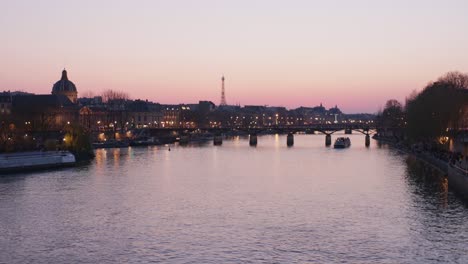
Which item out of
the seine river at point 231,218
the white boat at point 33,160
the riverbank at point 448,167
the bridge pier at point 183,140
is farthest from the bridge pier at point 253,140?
the seine river at point 231,218

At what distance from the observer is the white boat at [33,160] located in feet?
166

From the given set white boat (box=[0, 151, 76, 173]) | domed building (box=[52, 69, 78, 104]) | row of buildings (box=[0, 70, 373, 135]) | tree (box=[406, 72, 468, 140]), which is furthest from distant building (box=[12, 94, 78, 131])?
tree (box=[406, 72, 468, 140])

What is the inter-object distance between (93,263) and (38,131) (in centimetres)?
Result: 5741

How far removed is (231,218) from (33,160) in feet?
96.6

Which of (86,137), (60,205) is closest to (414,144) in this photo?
(86,137)

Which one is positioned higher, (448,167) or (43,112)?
(43,112)

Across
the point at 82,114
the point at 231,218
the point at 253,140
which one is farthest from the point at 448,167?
the point at 82,114

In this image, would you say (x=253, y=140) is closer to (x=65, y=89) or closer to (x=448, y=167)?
(x=65, y=89)

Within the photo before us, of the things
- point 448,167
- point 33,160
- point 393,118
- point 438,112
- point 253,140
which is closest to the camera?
point 448,167

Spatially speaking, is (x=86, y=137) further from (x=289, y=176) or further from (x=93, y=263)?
(x=93, y=263)

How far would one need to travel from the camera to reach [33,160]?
53.2 meters

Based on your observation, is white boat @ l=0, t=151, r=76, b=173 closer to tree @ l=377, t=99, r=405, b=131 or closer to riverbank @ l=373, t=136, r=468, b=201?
riverbank @ l=373, t=136, r=468, b=201

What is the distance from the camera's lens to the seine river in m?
22.5

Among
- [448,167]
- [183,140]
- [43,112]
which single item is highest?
[43,112]
